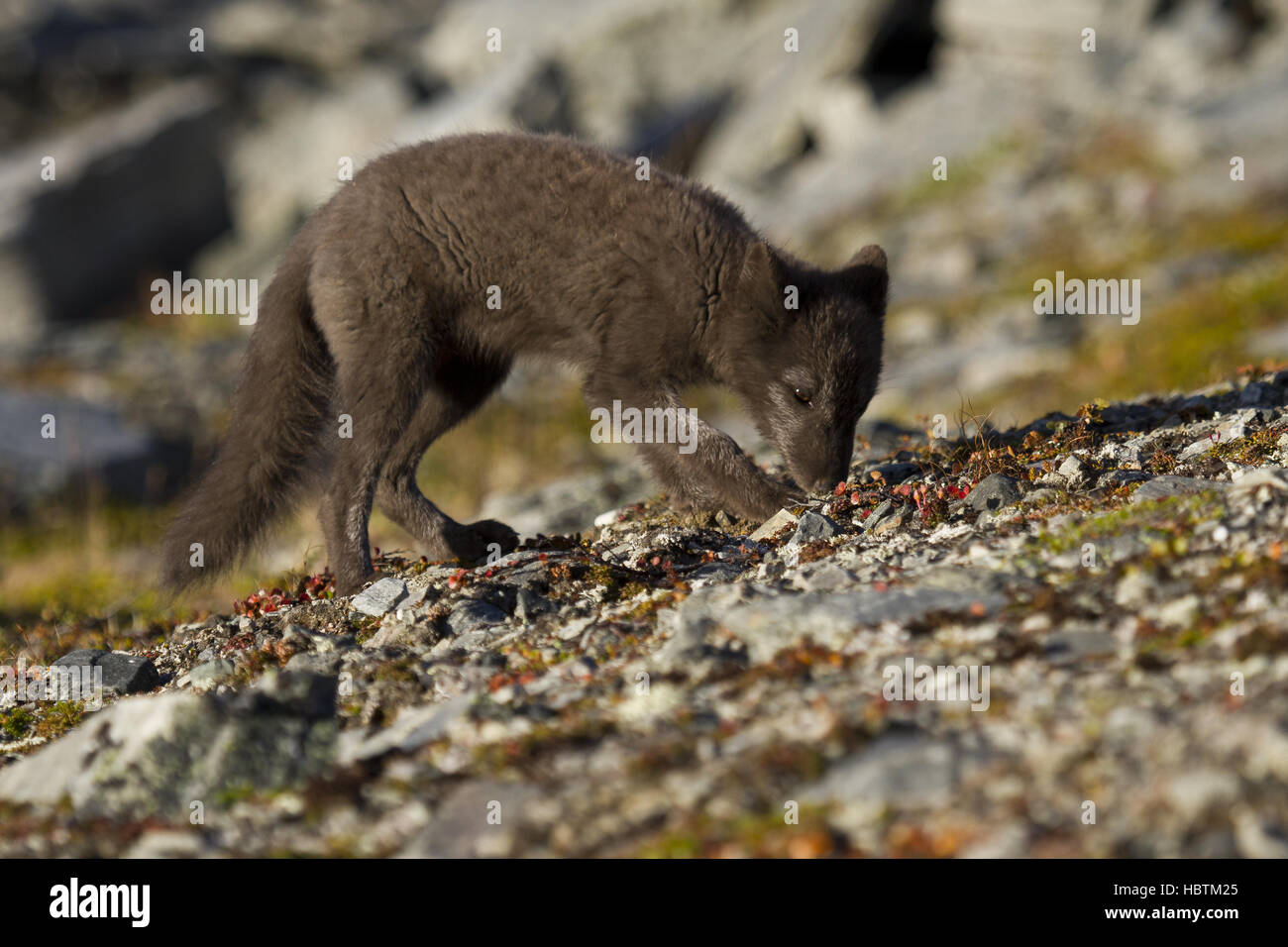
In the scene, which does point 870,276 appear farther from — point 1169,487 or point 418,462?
point 418,462

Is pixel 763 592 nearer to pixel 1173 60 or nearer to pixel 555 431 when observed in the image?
pixel 555 431

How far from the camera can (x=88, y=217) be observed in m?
24.5

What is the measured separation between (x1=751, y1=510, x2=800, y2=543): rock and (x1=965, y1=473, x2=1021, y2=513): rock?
0.92 metres

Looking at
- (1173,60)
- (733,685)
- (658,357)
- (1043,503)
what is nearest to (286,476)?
(658,357)

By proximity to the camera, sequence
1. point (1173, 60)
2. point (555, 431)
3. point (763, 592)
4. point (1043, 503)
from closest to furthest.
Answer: point (763, 592)
point (1043, 503)
point (555, 431)
point (1173, 60)

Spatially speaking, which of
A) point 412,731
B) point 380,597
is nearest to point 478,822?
point 412,731

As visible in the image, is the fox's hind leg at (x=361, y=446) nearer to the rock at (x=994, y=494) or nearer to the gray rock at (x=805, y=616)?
the gray rock at (x=805, y=616)

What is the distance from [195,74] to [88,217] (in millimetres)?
6840

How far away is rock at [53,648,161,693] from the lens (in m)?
6.13

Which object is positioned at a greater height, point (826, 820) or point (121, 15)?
point (121, 15)

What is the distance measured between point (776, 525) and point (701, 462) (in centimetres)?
67

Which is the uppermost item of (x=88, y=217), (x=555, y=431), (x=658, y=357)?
(x=88, y=217)

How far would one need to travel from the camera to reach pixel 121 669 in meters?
6.22

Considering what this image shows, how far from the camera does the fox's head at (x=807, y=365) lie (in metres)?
7.05
